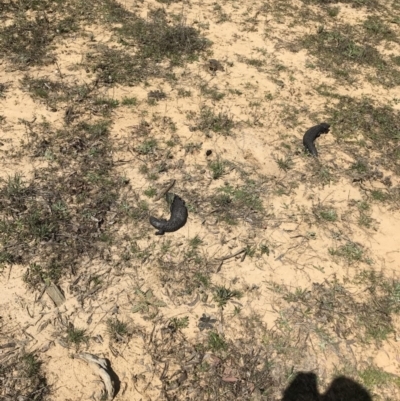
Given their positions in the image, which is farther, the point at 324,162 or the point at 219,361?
the point at 324,162

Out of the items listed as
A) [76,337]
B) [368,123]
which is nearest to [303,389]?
[76,337]

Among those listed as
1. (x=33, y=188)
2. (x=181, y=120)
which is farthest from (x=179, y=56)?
(x=33, y=188)

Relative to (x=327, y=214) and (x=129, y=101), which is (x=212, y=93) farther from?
(x=327, y=214)

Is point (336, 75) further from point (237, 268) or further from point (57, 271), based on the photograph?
point (57, 271)

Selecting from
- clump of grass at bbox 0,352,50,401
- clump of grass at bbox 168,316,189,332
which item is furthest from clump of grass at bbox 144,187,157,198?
clump of grass at bbox 0,352,50,401

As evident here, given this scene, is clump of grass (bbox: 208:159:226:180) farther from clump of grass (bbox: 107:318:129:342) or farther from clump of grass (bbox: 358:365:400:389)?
clump of grass (bbox: 358:365:400:389)

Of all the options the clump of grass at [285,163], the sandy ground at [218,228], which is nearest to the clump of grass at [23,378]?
the sandy ground at [218,228]

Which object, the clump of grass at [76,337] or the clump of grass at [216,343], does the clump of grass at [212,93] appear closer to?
the clump of grass at [216,343]
